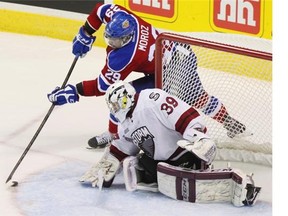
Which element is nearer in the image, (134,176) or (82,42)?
(134,176)

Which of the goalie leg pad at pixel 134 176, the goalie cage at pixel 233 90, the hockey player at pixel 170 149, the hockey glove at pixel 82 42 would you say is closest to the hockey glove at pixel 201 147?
the hockey player at pixel 170 149

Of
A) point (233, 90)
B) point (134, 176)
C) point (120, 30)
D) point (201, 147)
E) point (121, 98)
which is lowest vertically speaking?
point (134, 176)

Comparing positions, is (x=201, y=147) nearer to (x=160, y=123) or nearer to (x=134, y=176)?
(x=160, y=123)

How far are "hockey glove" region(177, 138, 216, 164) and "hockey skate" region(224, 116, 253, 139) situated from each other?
657 millimetres

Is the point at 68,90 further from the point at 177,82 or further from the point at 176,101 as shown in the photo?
the point at 176,101

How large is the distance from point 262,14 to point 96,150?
144 centimetres

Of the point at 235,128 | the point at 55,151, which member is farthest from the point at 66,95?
the point at 235,128

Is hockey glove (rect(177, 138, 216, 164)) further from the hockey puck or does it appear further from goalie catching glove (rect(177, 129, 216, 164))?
the hockey puck

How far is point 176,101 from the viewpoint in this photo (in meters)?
2.44

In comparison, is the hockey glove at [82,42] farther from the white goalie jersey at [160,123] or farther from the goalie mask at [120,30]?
the white goalie jersey at [160,123]

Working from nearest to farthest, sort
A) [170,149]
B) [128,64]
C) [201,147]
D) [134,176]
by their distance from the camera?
[201,147]
[170,149]
[134,176]
[128,64]

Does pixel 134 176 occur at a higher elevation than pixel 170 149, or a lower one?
lower

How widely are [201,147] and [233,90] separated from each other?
0.93 metres

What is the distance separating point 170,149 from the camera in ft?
8.21
